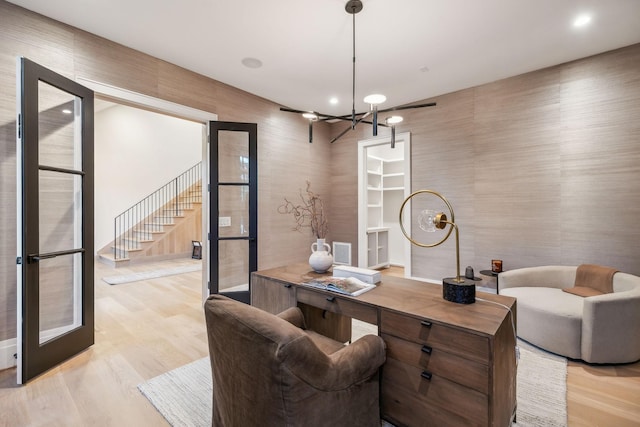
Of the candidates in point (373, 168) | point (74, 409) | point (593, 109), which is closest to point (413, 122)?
point (373, 168)

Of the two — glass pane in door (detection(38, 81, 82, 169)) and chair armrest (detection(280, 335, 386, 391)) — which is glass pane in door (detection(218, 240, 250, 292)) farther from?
chair armrest (detection(280, 335, 386, 391))

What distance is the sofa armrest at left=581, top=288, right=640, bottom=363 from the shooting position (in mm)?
2320

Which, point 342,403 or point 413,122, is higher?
point 413,122

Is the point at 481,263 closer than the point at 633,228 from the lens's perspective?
No

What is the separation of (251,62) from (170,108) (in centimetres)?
108

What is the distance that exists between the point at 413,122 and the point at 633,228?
288 centimetres

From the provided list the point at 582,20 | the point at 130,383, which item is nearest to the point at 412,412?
the point at 130,383

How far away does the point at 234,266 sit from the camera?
4.08m

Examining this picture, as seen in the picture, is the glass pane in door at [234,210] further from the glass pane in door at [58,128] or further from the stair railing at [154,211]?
the stair railing at [154,211]

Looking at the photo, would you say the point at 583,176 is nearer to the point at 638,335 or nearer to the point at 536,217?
the point at 536,217

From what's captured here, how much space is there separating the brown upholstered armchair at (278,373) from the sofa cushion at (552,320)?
2.01 m

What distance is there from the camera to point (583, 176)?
3.30 meters

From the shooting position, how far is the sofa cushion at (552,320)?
246 cm

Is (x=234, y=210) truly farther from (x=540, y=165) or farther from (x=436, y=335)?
(x=540, y=165)
